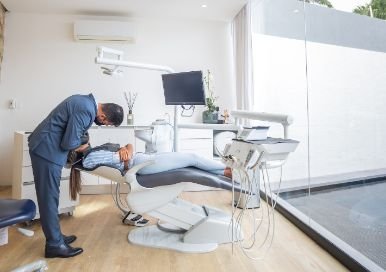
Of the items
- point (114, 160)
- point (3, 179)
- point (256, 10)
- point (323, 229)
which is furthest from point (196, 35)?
point (3, 179)

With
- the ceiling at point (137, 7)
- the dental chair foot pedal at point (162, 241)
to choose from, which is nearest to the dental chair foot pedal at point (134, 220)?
the dental chair foot pedal at point (162, 241)

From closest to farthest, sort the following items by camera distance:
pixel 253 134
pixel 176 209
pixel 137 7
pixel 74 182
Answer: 1. pixel 253 134
2. pixel 176 209
3. pixel 74 182
4. pixel 137 7

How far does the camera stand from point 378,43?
175 cm

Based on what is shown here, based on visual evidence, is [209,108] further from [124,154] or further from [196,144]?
[124,154]

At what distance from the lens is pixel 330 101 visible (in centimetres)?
240

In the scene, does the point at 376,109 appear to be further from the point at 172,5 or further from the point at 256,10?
the point at 172,5

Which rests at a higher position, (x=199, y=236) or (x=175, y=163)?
(x=175, y=163)

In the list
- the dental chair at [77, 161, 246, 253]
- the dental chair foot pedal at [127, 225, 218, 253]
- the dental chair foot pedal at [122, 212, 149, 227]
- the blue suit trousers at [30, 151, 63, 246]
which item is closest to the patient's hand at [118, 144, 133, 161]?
the dental chair at [77, 161, 246, 253]

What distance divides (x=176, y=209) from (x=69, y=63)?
2.74 meters

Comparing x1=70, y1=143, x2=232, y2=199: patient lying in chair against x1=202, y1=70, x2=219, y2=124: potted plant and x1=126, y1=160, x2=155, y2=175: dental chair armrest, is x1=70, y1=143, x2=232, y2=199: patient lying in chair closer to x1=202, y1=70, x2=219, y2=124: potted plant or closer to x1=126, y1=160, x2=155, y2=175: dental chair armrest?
x1=126, y1=160, x2=155, y2=175: dental chair armrest

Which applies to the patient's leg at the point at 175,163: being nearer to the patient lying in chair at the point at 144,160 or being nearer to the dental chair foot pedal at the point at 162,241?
the patient lying in chair at the point at 144,160

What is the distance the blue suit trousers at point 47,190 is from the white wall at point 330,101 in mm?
2082

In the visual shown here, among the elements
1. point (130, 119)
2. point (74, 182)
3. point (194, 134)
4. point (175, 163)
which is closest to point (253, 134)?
point (175, 163)

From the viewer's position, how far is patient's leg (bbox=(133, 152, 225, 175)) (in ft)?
6.53
